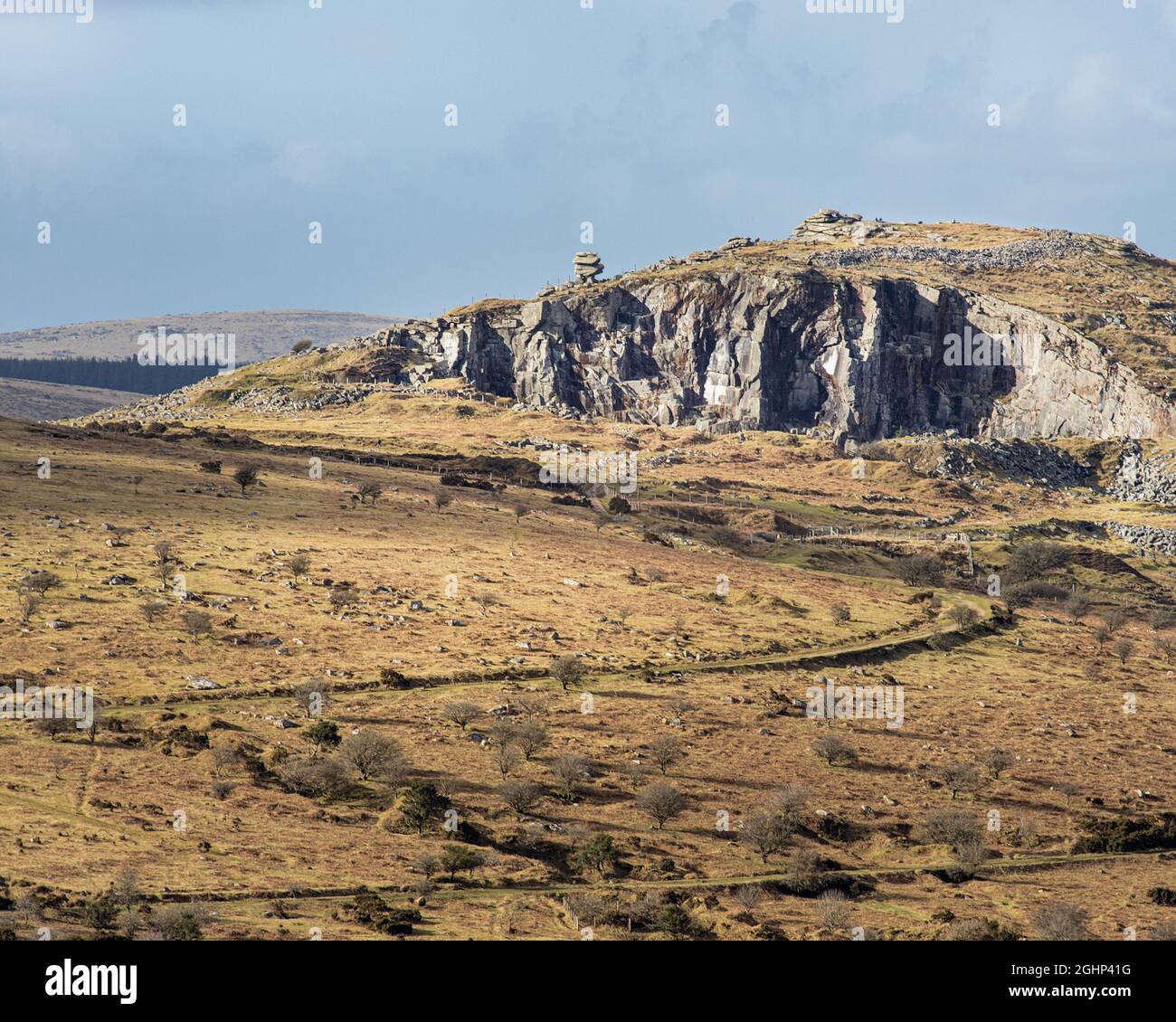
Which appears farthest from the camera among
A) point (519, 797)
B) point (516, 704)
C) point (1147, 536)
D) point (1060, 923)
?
point (1147, 536)

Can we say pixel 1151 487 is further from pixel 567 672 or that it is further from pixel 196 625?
pixel 196 625

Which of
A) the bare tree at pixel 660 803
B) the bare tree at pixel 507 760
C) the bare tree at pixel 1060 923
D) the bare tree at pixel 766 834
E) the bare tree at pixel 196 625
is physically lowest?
the bare tree at pixel 1060 923

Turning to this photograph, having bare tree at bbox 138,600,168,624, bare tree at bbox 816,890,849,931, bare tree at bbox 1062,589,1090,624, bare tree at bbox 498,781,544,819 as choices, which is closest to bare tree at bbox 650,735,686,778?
bare tree at bbox 498,781,544,819

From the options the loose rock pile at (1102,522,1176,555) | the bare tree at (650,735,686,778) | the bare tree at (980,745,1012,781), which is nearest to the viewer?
the bare tree at (650,735,686,778)

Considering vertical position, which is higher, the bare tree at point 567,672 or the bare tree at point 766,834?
the bare tree at point 567,672

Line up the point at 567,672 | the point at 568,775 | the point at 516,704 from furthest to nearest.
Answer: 1. the point at 567,672
2. the point at 516,704
3. the point at 568,775

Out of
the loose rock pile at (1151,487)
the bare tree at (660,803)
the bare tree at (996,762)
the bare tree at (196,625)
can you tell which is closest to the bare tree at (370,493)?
the bare tree at (196,625)

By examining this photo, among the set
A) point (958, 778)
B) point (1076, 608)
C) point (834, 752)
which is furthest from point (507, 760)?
point (1076, 608)

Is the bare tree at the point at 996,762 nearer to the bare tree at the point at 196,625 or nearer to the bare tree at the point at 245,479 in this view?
the bare tree at the point at 196,625

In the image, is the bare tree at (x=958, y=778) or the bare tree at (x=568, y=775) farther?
the bare tree at (x=958, y=778)

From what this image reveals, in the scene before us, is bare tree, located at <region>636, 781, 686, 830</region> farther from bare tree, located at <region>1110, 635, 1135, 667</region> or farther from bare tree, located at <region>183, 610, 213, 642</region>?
bare tree, located at <region>1110, 635, 1135, 667</region>

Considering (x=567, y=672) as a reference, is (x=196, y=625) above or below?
above

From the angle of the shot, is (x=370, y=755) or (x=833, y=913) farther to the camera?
(x=370, y=755)
